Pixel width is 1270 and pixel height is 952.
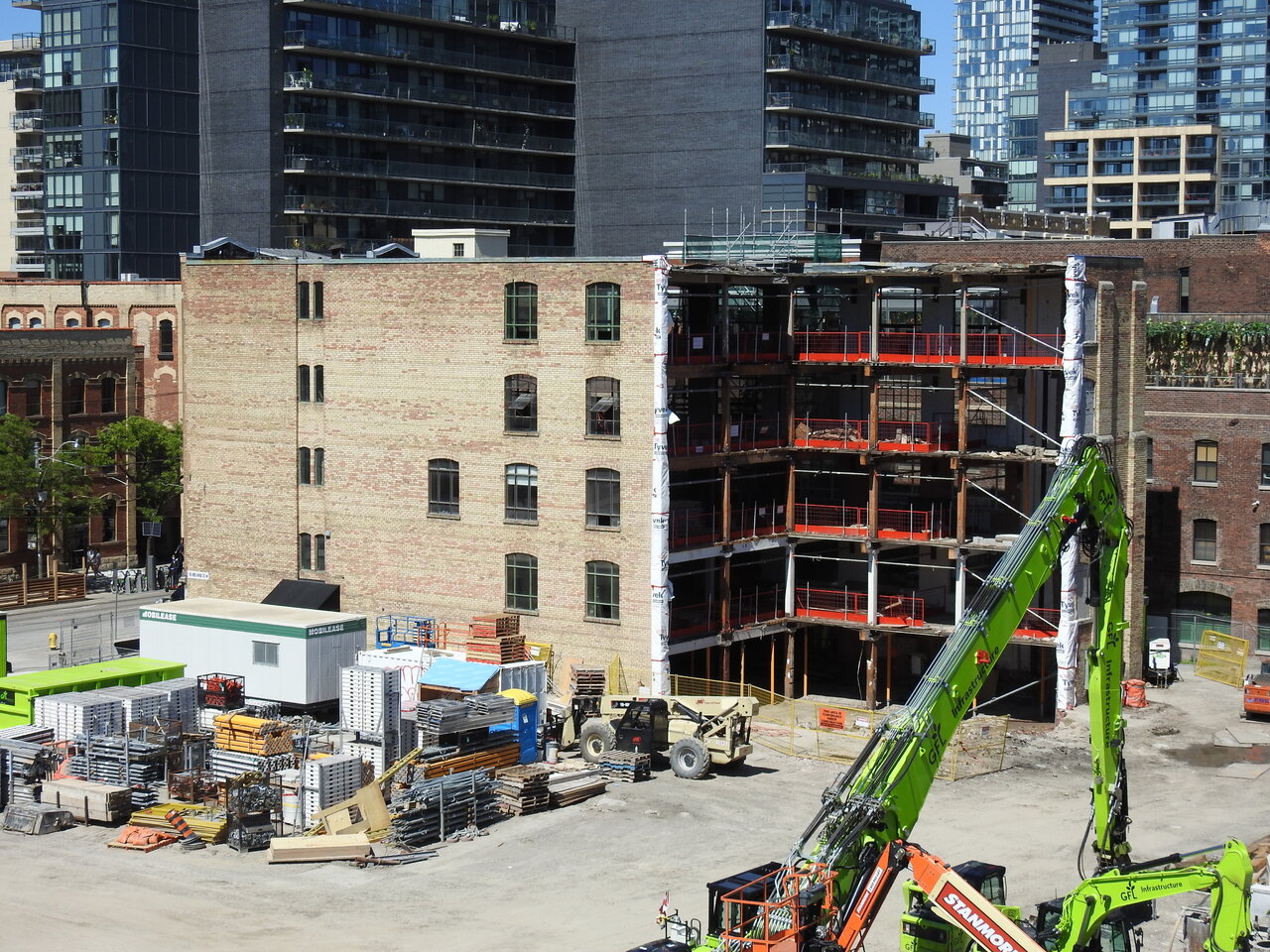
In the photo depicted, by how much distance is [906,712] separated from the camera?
31.1 metres

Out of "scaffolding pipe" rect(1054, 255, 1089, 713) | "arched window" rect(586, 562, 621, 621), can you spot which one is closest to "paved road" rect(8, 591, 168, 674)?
"arched window" rect(586, 562, 621, 621)

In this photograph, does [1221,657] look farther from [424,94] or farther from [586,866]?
[424,94]

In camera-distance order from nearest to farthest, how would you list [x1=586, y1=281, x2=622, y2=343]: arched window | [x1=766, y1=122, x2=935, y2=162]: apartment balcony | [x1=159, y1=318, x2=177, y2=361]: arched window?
[x1=586, y1=281, x2=622, y2=343]: arched window → [x1=159, y1=318, x2=177, y2=361]: arched window → [x1=766, y1=122, x2=935, y2=162]: apartment balcony

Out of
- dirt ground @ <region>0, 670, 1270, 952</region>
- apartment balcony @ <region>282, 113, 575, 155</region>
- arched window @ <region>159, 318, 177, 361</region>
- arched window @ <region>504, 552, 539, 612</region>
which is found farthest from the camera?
apartment balcony @ <region>282, 113, 575, 155</region>

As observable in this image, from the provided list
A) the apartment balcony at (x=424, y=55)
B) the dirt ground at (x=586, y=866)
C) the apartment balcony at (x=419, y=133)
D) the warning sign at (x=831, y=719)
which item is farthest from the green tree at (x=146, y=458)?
the dirt ground at (x=586, y=866)

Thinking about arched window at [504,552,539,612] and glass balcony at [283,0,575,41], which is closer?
arched window at [504,552,539,612]

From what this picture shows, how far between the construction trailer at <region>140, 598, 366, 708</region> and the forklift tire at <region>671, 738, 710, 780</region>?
39.3 ft

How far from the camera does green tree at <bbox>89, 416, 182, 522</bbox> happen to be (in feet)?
292

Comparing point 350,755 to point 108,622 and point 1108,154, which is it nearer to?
point 108,622

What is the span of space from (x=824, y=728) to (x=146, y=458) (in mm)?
46520

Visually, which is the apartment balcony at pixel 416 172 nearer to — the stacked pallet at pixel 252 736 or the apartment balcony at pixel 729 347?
the apartment balcony at pixel 729 347

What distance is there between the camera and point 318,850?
140 feet

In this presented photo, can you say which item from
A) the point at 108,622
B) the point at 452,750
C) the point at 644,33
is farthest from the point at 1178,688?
the point at 644,33

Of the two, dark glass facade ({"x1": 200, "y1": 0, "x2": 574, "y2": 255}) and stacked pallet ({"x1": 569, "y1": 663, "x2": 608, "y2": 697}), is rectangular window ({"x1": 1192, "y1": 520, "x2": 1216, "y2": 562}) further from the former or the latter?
dark glass facade ({"x1": 200, "y1": 0, "x2": 574, "y2": 255})
